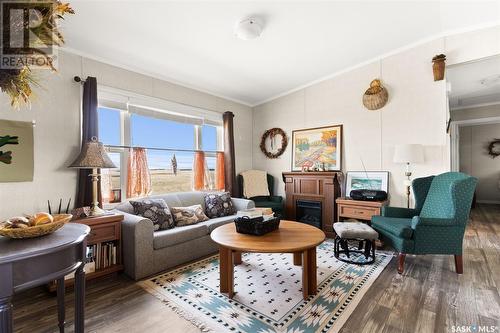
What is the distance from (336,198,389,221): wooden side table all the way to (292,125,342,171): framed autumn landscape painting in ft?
2.34

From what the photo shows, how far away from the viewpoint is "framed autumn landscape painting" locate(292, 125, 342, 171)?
399 cm

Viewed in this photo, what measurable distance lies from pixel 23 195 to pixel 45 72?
135cm

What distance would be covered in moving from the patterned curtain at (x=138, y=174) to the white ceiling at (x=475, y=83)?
4.58 m

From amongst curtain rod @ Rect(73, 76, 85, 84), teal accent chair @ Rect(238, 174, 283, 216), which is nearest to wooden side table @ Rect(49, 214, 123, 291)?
curtain rod @ Rect(73, 76, 85, 84)

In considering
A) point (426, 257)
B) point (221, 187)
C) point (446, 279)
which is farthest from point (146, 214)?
point (426, 257)

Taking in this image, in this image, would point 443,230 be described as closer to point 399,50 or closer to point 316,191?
point 316,191

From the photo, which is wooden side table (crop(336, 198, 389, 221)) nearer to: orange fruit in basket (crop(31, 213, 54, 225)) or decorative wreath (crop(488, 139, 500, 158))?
orange fruit in basket (crop(31, 213, 54, 225))

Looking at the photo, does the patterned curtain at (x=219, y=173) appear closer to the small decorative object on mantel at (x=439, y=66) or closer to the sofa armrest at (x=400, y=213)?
the sofa armrest at (x=400, y=213)

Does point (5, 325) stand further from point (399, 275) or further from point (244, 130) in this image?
point (244, 130)

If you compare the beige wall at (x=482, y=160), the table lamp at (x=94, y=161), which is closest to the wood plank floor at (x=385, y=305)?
the table lamp at (x=94, y=161)

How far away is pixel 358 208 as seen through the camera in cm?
338

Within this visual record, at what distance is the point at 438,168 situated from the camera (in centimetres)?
314

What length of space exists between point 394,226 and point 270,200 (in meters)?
2.28

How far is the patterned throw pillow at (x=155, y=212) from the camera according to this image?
9.18 feet
